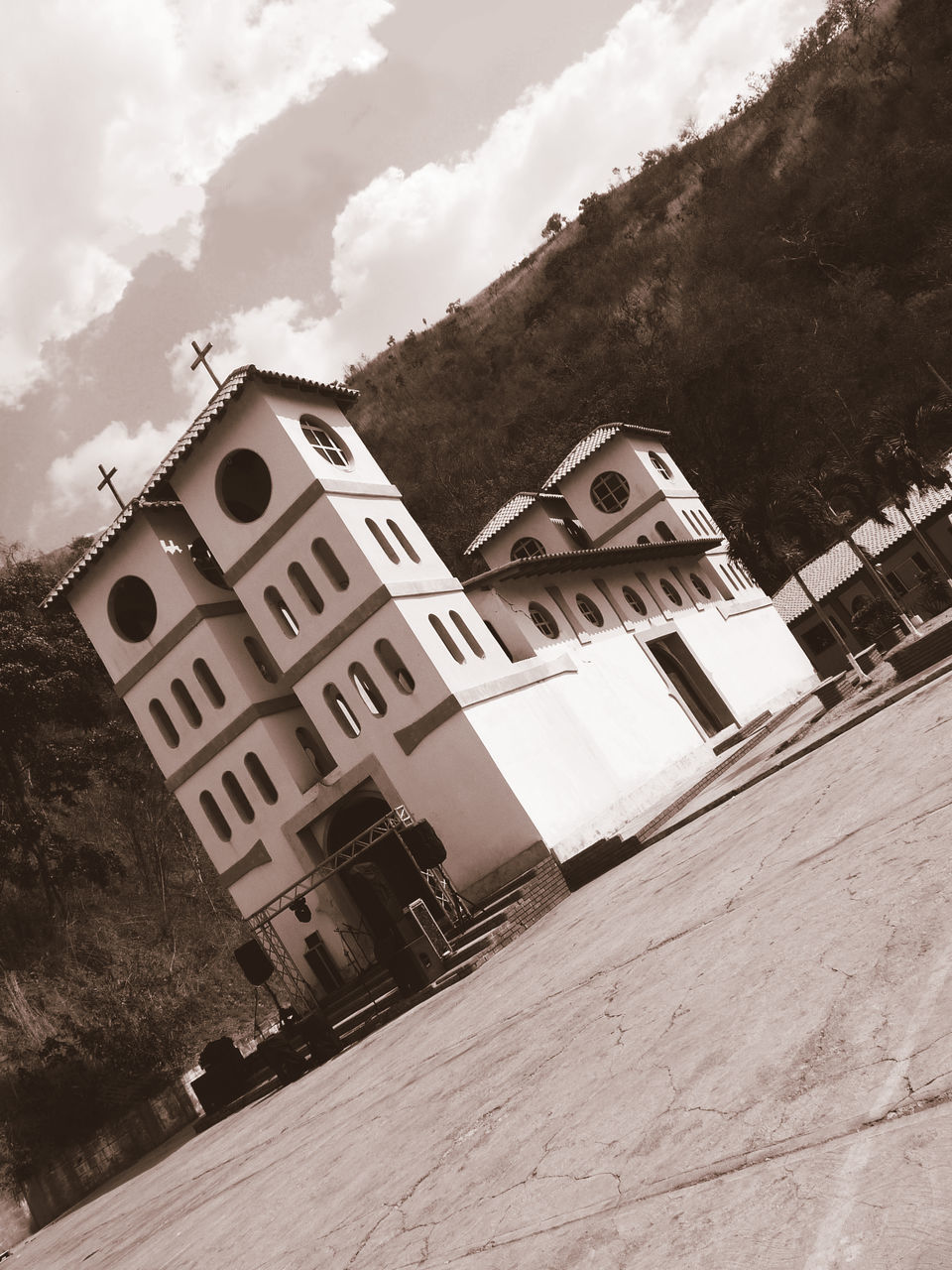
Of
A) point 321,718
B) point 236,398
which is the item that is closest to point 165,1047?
point 321,718

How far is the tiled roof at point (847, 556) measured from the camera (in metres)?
39.4

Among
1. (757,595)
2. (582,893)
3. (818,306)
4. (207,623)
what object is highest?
(818,306)

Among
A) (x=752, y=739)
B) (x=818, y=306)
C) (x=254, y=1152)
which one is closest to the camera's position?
(x=254, y=1152)

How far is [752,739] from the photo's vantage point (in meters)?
24.1

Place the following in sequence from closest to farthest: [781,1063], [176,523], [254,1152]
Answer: [781,1063], [254,1152], [176,523]

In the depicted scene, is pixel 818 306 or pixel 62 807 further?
pixel 818 306

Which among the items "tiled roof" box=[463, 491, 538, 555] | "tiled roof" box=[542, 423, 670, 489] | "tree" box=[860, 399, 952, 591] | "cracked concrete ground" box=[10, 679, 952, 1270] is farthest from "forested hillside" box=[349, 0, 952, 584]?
"cracked concrete ground" box=[10, 679, 952, 1270]

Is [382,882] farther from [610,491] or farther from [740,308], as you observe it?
[740,308]

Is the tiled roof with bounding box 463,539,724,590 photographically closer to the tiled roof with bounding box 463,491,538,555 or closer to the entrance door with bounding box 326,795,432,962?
the tiled roof with bounding box 463,491,538,555

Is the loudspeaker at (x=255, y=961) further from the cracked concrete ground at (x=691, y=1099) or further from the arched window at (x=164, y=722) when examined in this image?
the cracked concrete ground at (x=691, y=1099)

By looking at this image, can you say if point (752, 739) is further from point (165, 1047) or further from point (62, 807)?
point (62, 807)

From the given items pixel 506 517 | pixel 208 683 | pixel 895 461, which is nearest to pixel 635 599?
pixel 506 517

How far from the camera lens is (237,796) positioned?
21.3 meters

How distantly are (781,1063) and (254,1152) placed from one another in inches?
310
